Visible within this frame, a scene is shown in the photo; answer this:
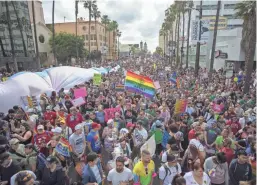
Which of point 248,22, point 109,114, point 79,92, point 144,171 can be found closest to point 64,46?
point 248,22

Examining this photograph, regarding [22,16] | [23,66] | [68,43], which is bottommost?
[23,66]

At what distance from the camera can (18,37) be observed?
1324 inches

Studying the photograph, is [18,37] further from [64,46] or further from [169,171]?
[169,171]

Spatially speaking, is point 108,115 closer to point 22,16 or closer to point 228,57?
point 228,57

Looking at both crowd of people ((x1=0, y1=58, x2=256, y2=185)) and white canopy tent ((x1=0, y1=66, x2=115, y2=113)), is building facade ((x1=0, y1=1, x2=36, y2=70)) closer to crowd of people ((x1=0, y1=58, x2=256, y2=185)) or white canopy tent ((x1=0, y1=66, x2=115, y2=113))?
white canopy tent ((x1=0, y1=66, x2=115, y2=113))

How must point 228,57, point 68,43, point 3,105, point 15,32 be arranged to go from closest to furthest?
1. point 3,105
2. point 228,57
3. point 15,32
4. point 68,43

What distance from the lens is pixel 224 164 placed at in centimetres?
489

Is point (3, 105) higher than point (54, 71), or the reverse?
point (54, 71)

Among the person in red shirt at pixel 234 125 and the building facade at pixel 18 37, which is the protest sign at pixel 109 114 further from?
the building facade at pixel 18 37

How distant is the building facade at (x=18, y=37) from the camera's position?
3064cm

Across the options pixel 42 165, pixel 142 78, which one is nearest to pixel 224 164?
pixel 42 165

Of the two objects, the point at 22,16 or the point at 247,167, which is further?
the point at 22,16

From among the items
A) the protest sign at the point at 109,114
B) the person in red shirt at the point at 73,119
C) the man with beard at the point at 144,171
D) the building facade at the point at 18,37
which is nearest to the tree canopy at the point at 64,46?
the building facade at the point at 18,37

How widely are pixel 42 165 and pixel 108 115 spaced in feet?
14.1
